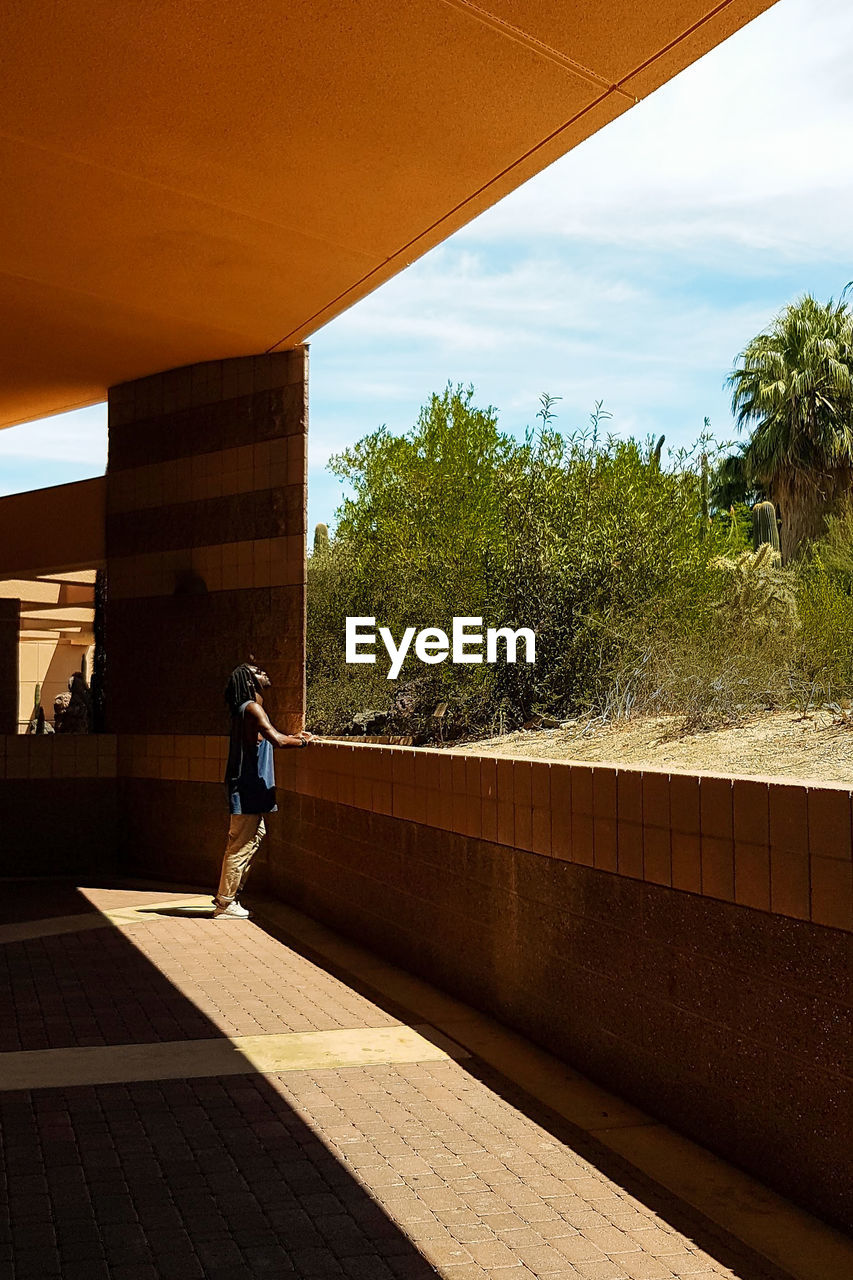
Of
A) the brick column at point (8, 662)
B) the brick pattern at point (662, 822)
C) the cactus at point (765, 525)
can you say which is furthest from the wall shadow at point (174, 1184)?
the cactus at point (765, 525)

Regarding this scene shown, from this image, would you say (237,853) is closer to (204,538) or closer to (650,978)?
(204,538)

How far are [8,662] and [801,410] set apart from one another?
22032mm

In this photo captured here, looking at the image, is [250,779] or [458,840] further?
[250,779]

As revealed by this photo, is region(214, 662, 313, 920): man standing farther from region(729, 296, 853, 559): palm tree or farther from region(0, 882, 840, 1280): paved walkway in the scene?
region(729, 296, 853, 559): palm tree

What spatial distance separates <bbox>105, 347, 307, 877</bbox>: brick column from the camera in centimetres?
1002

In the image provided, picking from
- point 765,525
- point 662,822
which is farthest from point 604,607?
point 765,525

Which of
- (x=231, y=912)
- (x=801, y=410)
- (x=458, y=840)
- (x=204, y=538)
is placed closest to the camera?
(x=458, y=840)

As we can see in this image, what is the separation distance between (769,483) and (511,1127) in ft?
94.7

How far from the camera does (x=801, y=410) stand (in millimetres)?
30547

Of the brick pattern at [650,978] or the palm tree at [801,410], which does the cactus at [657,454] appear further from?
the palm tree at [801,410]

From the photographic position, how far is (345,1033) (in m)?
5.83

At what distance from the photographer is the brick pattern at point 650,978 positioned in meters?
3.69

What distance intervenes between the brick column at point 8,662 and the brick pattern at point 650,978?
9999 mm

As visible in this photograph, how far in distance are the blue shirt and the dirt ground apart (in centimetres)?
174
